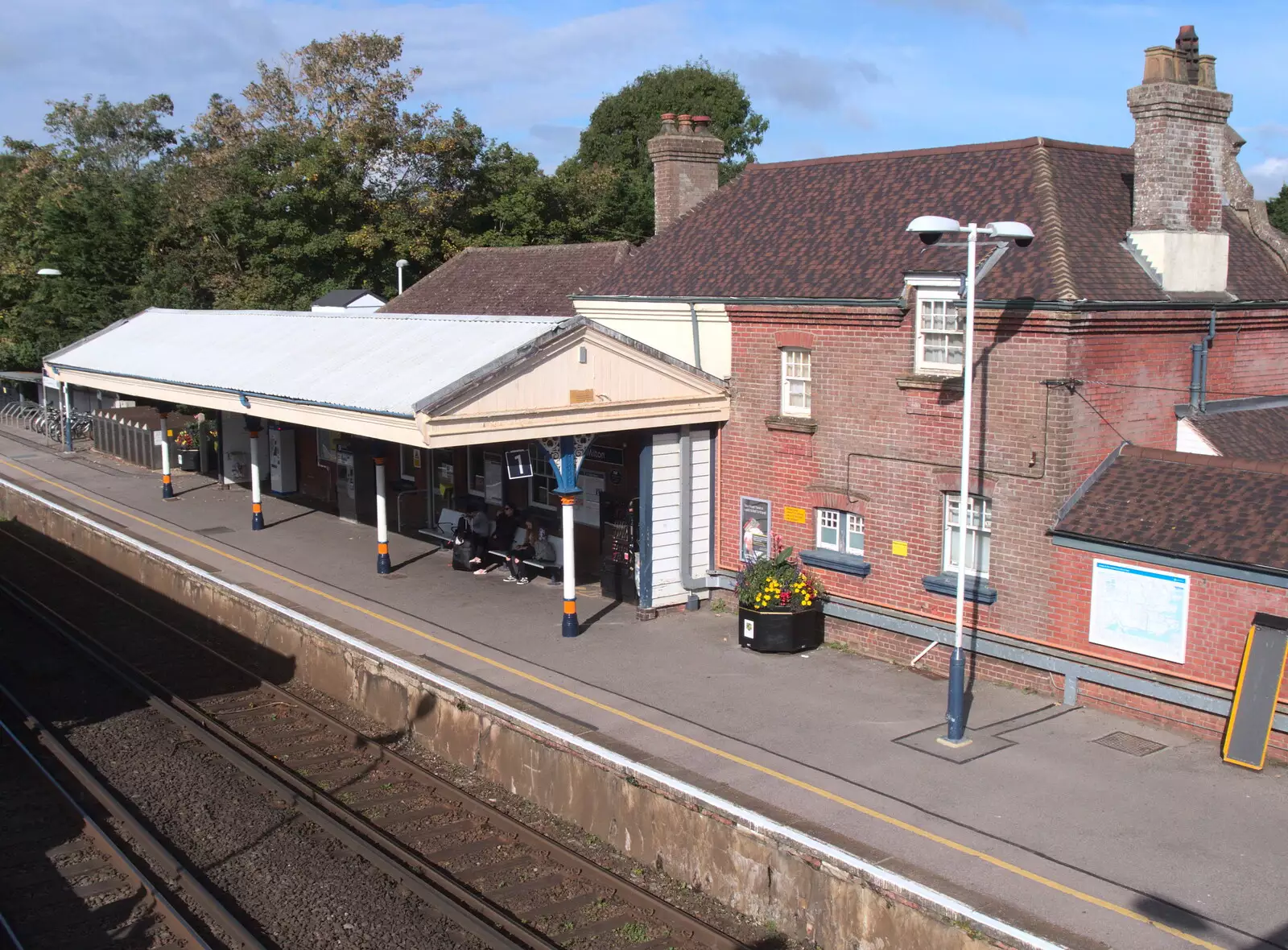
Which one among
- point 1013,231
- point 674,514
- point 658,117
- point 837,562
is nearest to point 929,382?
point 837,562

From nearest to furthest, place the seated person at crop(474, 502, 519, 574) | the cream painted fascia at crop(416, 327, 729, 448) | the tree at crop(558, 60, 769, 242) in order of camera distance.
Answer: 1. the cream painted fascia at crop(416, 327, 729, 448)
2. the seated person at crop(474, 502, 519, 574)
3. the tree at crop(558, 60, 769, 242)

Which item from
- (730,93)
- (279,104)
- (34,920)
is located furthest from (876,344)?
(730,93)

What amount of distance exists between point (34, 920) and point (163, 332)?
67.3 ft

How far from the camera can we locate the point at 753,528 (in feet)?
Answer: 57.2

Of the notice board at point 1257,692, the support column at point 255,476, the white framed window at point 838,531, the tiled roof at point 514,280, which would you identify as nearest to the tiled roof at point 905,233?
the white framed window at point 838,531

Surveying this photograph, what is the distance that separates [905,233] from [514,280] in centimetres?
1342

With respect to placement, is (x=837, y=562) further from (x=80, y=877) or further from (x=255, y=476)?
(x=255, y=476)

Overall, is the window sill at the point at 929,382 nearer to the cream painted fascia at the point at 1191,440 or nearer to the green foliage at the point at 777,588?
the green foliage at the point at 777,588

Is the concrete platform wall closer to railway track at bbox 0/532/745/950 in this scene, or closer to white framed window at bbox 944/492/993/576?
railway track at bbox 0/532/745/950

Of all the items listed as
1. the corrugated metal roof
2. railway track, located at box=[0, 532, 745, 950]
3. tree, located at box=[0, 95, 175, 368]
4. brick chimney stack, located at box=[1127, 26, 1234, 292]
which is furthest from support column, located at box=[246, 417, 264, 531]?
tree, located at box=[0, 95, 175, 368]

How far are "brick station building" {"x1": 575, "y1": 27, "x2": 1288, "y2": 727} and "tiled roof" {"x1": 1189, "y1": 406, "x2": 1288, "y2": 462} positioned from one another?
0.89 ft

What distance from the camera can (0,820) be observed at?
1261 cm

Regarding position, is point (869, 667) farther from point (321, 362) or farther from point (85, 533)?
point (85, 533)

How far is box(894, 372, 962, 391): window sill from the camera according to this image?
14.3 metres
